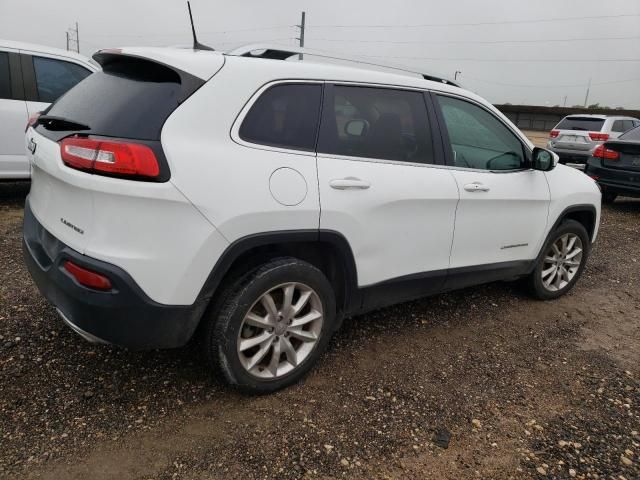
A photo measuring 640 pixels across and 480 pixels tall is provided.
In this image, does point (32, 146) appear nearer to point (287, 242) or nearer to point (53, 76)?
point (287, 242)

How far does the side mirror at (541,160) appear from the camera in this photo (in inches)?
148

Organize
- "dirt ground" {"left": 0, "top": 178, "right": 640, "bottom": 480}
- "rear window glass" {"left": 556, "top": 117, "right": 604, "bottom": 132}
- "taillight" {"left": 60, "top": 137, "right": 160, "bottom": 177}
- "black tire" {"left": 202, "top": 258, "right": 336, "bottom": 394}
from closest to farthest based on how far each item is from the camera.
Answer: "taillight" {"left": 60, "top": 137, "right": 160, "bottom": 177} < "dirt ground" {"left": 0, "top": 178, "right": 640, "bottom": 480} < "black tire" {"left": 202, "top": 258, "right": 336, "bottom": 394} < "rear window glass" {"left": 556, "top": 117, "right": 604, "bottom": 132}

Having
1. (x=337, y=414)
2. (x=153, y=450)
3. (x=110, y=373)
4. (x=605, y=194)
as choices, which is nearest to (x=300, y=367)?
(x=337, y=414)

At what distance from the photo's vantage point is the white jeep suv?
7.00 ft

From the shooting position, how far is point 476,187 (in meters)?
3.33

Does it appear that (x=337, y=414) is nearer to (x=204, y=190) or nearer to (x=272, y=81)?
(x=204, y=190)

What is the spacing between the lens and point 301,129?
260 cm

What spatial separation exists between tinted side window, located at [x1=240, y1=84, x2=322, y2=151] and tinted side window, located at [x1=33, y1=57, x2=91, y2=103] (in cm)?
439

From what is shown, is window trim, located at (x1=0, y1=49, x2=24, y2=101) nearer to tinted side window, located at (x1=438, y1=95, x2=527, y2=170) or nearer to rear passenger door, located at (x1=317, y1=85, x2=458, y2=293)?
rear passenger door, located at (x1=317, y1=85, x2=458, y2=293)

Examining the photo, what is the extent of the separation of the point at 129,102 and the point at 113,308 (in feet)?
2.99

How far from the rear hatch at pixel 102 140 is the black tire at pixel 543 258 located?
120 inches

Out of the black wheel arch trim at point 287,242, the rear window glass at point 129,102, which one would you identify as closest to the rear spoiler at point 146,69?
the rear window glass at point 129,102

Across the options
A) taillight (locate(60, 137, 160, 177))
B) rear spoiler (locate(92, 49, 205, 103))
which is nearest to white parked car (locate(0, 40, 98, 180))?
rear spoiler (locate(92, 49, 205, 103))

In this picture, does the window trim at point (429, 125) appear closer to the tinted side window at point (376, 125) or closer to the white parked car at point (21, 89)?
the tinted side window at point (376, 125)
